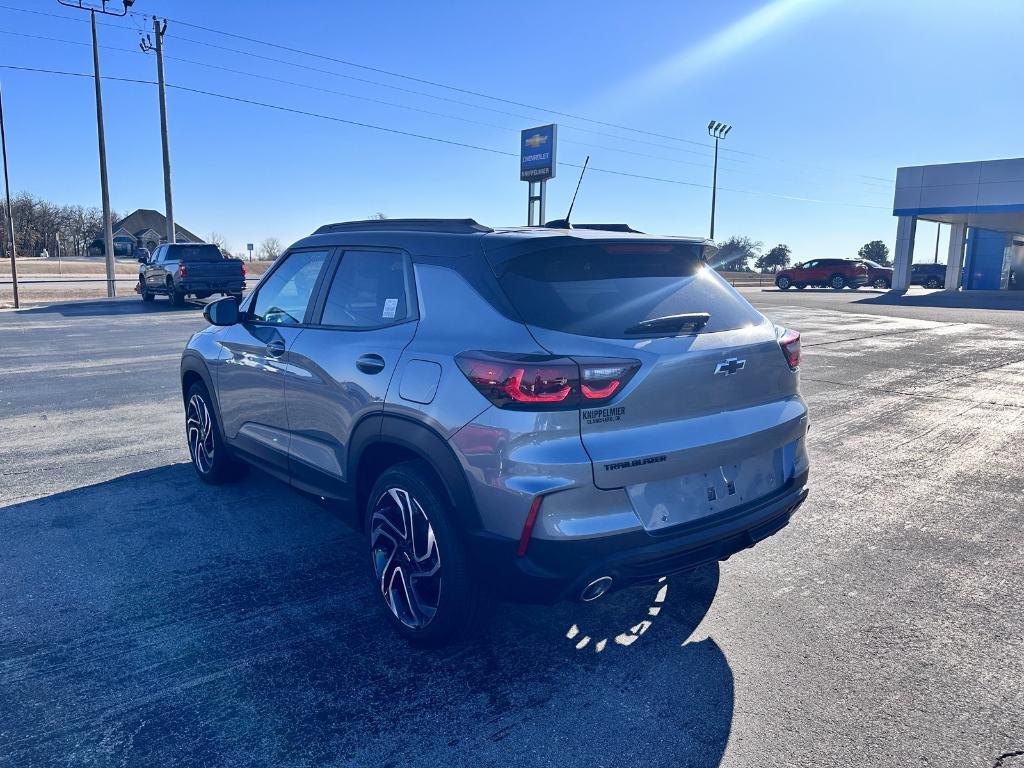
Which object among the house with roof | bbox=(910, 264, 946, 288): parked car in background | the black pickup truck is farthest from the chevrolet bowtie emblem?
the house with roof

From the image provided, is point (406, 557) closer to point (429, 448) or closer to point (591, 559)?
point (429, 448)

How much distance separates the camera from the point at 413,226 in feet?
11.4

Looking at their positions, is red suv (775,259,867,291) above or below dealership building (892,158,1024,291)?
below

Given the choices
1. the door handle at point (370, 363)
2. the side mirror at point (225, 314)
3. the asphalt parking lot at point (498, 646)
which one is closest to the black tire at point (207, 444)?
the asphalt parking lot at point (498, 646)

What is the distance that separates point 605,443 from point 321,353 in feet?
5.45

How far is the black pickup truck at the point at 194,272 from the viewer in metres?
22.4

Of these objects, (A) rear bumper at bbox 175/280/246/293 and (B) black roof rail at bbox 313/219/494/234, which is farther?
(A) rear bumper at bbox 175/280/246/293

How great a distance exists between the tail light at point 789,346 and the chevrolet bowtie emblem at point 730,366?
1.28 ft

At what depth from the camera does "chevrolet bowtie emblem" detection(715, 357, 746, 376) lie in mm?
2886

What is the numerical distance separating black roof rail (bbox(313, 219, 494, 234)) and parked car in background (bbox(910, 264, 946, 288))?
49.5 m

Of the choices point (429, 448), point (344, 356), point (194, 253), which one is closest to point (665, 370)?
point (429, 448)

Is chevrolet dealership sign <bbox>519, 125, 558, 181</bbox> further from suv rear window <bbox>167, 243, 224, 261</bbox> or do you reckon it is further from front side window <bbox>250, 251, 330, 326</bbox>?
front side window <bbox>250, 251, 330, 326</bbox>

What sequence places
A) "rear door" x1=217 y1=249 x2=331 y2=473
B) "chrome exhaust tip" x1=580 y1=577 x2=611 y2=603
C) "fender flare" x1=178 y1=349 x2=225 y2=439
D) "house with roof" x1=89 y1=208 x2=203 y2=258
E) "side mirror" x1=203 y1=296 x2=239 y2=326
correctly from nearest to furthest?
"chrome exhaust tip" x1=580 y1=577 x2=611 y2=603
"rear door" x1=217 y1=249 x2=331 y2=473
"side mirror" x1=203 y1=296 x2=239 y2=326
"fender flare" x1=178 y1=349 x2=225 y2=439
"house with roof" x1=89 y1=208 x2=203 y2=258

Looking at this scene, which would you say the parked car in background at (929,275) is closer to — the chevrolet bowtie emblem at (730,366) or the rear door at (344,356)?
the chevrolet bowtie emblem at (730,366)
